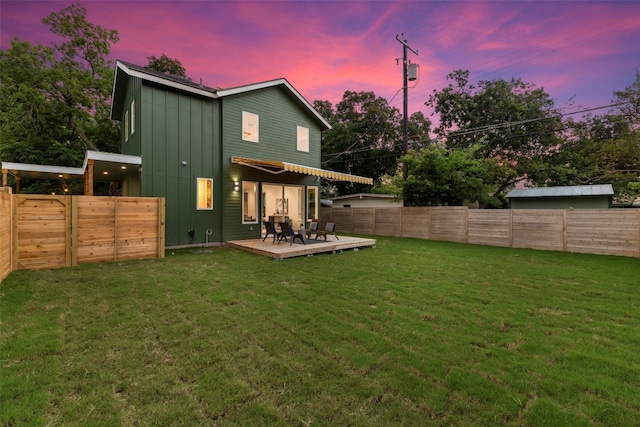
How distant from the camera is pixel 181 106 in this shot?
10.6 metres

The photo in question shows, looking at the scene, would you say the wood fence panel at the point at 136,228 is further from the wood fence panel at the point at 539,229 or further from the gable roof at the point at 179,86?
the wood fence panel at the point at 539,229

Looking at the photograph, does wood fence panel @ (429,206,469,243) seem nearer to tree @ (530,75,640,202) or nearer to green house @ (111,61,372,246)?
green house @ (111,61,372,246)

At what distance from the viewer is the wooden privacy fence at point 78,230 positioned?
6.39 m

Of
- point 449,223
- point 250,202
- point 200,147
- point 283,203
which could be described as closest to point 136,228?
point 200,147

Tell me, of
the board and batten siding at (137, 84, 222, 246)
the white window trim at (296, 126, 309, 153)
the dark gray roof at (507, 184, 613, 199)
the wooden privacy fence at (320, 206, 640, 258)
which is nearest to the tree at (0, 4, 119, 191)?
the board and batten siding at (137, 84, 222, 246)

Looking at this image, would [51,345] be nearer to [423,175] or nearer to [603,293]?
[603,293]

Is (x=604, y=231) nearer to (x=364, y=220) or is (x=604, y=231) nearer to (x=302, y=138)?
(x=364, y=220)

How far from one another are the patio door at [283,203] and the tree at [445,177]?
5.28 m

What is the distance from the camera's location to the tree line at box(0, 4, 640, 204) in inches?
594

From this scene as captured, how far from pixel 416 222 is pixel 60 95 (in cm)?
2460

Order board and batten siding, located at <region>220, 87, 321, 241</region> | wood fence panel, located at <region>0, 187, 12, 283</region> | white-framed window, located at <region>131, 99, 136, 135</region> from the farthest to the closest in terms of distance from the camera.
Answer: board and batten siding, located at <region>220, 87, 321, 241</region>, white-framed window, located at <region>131, 99, 136, 135</region>, wood fence panel, located at <region>0, 187, 12, 283</region>

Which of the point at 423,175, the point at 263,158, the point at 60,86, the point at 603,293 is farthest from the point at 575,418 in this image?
the point at 60,86

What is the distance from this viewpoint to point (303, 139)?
1449 centimetres

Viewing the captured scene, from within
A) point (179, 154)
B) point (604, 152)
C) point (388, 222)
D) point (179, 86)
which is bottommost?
point (388, 222)
